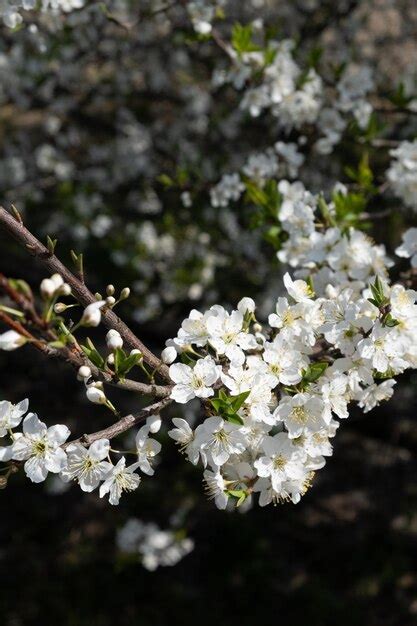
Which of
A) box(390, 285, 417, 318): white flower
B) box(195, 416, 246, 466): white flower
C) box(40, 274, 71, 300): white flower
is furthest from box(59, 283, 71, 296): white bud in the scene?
box(390, 285, 417, 318): white flower

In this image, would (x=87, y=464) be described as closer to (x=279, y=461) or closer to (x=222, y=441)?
(x=222, y=441)

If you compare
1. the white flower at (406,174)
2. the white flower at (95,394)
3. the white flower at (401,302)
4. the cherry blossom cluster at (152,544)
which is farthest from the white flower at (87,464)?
the cherry blossom cluster at (152,544)

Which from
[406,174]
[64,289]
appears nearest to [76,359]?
[64,289]

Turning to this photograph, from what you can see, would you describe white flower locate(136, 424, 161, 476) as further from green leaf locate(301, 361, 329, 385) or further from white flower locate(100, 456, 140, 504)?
green leaf locate(301, 361, 329, 385)

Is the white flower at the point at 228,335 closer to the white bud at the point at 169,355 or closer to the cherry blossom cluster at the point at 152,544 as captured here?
the white bud at the point at 169,355

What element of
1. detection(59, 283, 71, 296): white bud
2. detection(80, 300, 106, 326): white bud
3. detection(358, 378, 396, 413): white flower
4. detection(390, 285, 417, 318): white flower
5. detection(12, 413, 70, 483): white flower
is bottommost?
detection(358, 378, 396, 413): white flower

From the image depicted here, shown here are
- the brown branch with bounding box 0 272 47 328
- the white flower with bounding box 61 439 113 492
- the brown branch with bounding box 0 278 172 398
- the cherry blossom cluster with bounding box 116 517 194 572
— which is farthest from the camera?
the cherry blossom cluster with bounding box 116 517 194 572
